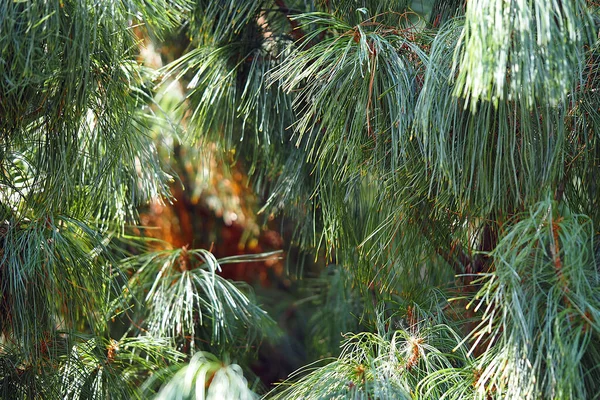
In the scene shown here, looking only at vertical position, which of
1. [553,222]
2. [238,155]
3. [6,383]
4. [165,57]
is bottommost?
[6,383]

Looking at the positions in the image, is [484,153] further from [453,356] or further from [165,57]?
[165,57]

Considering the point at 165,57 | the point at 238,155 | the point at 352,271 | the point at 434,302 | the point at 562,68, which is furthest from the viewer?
the point at 165,57

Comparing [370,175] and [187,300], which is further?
[187,300]

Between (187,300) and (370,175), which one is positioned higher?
(370,175)

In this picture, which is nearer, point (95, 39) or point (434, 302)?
point (95, 39)

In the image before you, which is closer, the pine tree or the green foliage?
the pine tree

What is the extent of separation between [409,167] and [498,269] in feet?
0.54

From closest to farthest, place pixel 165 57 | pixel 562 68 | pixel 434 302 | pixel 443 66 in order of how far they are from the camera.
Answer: pixel 562 68, pixel 443 66, pixel 434 302, pixel 165 57

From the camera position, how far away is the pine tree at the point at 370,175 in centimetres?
51

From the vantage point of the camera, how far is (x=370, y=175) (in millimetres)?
715

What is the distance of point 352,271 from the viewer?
31.9 inches

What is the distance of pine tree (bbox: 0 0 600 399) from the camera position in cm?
51

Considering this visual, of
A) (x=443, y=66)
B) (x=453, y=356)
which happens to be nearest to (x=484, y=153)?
(x=443, y=66)

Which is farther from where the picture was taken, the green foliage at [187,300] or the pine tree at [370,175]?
the green foliage at [187,300]
